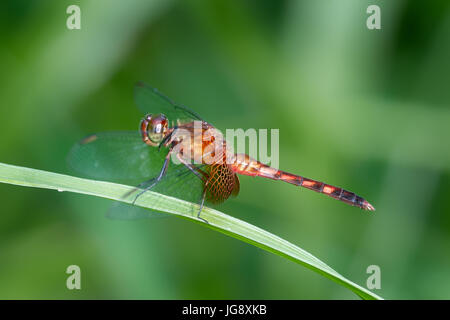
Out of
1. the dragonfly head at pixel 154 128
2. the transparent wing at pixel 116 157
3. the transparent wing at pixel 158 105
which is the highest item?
the transparent wing at pixel 158 105

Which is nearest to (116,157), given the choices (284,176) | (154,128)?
(154,128)

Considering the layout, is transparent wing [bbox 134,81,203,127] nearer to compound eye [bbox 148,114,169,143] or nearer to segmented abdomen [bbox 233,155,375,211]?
compound eye [bbox 148,114,169,143]

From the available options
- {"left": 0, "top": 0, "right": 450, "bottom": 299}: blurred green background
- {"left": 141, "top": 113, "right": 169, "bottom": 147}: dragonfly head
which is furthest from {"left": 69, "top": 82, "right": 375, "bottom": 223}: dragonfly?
{"left": 0, "top": 0, "right": 450, "bottom": 299}: blurred green background

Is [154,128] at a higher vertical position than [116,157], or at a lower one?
higher

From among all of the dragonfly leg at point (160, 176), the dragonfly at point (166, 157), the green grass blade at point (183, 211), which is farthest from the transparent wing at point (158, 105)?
the green grass blade at point (183, 211)

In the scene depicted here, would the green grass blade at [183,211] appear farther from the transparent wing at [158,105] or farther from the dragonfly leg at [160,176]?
the transparent wing at [158,105]

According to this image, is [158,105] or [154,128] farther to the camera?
[158,105]

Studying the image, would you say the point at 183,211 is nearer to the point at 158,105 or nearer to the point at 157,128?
the point at 157,128
